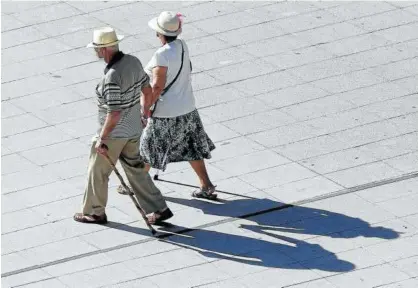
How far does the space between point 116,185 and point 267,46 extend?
3.68 metres

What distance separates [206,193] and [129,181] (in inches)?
32.6

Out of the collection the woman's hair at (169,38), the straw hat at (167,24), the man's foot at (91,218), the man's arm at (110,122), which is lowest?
the man's foot at (91,218)

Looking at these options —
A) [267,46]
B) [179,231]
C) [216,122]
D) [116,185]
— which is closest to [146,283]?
[179,231]

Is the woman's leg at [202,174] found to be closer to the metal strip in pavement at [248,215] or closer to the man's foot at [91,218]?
the metal strip in pavement at [248,215]

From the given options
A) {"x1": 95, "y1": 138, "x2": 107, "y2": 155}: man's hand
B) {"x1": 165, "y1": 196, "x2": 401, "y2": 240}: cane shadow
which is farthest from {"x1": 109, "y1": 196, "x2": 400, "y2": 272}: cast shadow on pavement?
{"x1": 95, "y1": 138, "x2": 107, "y2": 155}: man's hand

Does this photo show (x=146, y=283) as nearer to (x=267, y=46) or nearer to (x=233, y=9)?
(x=267, y=46)

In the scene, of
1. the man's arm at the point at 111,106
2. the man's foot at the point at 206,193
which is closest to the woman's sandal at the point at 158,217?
the man's foot at the point at 206,193

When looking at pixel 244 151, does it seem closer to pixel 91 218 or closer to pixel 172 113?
pixel 172 113

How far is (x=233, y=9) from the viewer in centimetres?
1719

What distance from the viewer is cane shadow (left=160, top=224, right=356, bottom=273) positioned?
11.6m

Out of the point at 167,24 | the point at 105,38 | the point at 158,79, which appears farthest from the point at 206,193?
the point at 105,38

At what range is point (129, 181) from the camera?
40.7ft

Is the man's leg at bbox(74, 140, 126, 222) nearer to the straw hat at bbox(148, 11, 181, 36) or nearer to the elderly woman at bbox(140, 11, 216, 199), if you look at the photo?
the elderly woman at bbox(140, 11, 216, 199)

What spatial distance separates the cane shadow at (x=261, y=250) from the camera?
458 inches
